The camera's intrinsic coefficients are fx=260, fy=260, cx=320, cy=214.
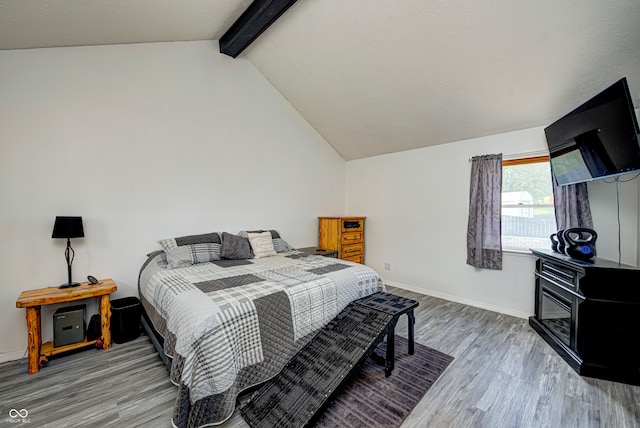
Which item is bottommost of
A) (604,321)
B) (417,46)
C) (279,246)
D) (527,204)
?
(604,321)

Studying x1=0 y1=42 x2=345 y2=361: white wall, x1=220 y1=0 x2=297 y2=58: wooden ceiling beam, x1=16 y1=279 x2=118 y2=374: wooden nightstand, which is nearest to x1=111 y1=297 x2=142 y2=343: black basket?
x1=16 y1=279 x2=118 y2=374: wooden nightstand

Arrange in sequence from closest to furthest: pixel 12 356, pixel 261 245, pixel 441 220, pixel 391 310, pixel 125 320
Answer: pixel 391 310
pixel 12 356
pixel 125 320
pixel 261 245
pixel 441 220

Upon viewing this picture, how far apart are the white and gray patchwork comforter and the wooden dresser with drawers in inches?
68.5

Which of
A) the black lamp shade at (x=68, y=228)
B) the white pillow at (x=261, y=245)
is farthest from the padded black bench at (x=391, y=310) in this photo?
the black lamp shade at (x=68, y=228)

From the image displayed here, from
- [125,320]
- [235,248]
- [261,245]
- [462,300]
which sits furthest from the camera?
[462,300]

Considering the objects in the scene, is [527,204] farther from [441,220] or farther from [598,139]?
[598,139]

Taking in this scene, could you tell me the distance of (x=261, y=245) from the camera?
3400 mm

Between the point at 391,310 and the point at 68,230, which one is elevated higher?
the point at 68,230

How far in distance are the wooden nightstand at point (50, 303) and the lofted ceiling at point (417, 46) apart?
2.07m

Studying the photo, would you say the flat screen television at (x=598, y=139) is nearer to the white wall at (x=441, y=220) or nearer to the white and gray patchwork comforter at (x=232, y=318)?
the white wall at (x=441, y=220)

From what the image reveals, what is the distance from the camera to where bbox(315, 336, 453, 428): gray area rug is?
1592mm

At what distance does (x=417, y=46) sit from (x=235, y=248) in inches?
118

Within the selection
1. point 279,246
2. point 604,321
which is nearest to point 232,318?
point 279,246

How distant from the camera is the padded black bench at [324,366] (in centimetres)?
153
